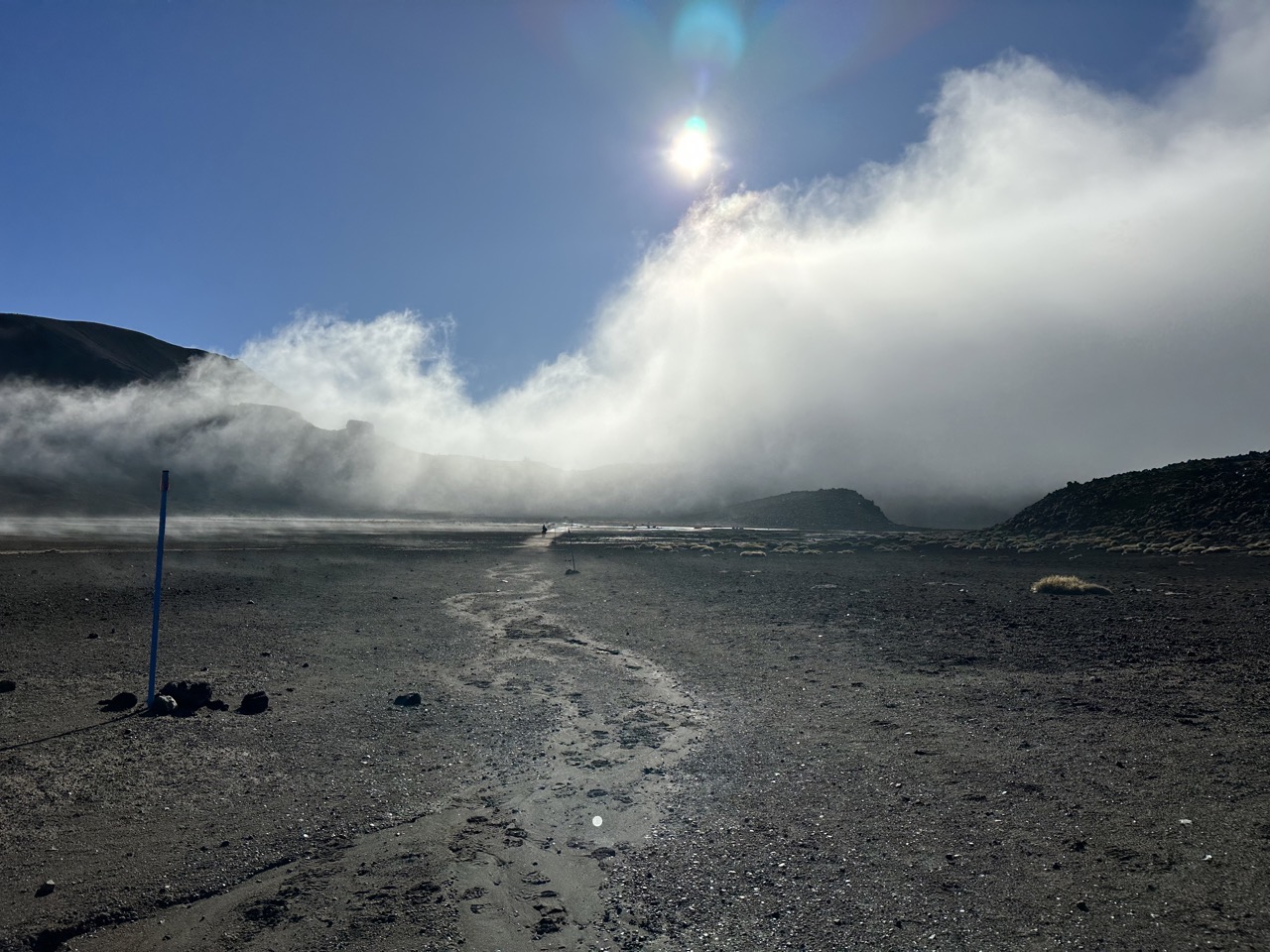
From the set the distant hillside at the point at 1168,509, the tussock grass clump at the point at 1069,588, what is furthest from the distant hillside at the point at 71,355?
the tussock grass clump at the point at 1069,588

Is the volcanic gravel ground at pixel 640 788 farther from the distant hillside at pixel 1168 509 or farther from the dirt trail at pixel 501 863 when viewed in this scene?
the distant hillside at pixel 1168 509

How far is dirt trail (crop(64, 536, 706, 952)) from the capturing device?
489cm

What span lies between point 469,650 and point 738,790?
332 inches

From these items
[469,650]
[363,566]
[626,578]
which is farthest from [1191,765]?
[363,566]

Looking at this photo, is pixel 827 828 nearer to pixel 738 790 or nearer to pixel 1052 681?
pixel 738 790

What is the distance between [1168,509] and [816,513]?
86.7 m

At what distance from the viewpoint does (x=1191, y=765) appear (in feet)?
24.4

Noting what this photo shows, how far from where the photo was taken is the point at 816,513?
135 meters

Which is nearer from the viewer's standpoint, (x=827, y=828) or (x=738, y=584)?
(x=827, y=828)

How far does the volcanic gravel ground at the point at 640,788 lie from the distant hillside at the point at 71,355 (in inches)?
5163

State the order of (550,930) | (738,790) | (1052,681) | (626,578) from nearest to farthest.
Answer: (550,930) → (738,790) → (1052,681) → (626,578)

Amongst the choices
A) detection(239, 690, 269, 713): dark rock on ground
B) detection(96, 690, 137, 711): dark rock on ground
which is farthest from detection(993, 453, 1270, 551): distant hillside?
detection(96, 690, 137, 711): dark rock on ground

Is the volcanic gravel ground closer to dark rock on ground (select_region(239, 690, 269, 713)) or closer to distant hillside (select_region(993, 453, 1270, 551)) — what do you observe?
dark rock on ground (select_region(239, 690, 269, 713))

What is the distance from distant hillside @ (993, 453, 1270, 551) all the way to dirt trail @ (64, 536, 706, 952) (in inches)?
1533
